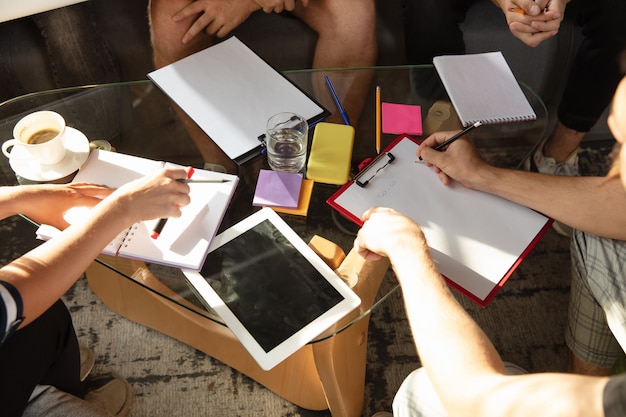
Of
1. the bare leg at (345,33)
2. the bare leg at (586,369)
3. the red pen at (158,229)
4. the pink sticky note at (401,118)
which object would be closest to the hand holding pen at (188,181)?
the red pen at (158,229)

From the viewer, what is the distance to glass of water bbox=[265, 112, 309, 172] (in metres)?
1.25

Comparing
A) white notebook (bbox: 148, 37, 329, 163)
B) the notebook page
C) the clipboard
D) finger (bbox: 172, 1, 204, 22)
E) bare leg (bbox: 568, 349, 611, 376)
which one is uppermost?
finger (bbox: 172, 1, 204, 22)

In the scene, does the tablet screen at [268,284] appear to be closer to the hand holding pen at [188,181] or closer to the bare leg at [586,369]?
the hand holding pen at [188,181]

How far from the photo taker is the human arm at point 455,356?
74cm

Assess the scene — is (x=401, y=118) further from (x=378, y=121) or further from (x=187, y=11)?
(x=187, y=11)

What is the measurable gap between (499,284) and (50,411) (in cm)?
94

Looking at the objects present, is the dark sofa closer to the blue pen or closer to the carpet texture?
the blue pen

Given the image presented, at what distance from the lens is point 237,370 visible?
61.0 inches

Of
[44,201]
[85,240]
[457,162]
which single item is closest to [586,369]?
[457,162]

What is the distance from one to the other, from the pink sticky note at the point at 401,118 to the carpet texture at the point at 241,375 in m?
0.21

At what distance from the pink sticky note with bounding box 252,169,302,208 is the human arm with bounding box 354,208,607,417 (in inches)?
7.8

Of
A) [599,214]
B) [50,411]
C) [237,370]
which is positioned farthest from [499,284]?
[50,411]

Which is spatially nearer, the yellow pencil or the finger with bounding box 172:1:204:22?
the yellow pencil

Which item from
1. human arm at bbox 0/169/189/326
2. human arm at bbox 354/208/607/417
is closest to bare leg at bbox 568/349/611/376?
human arm at bbox 354/208/607/417
